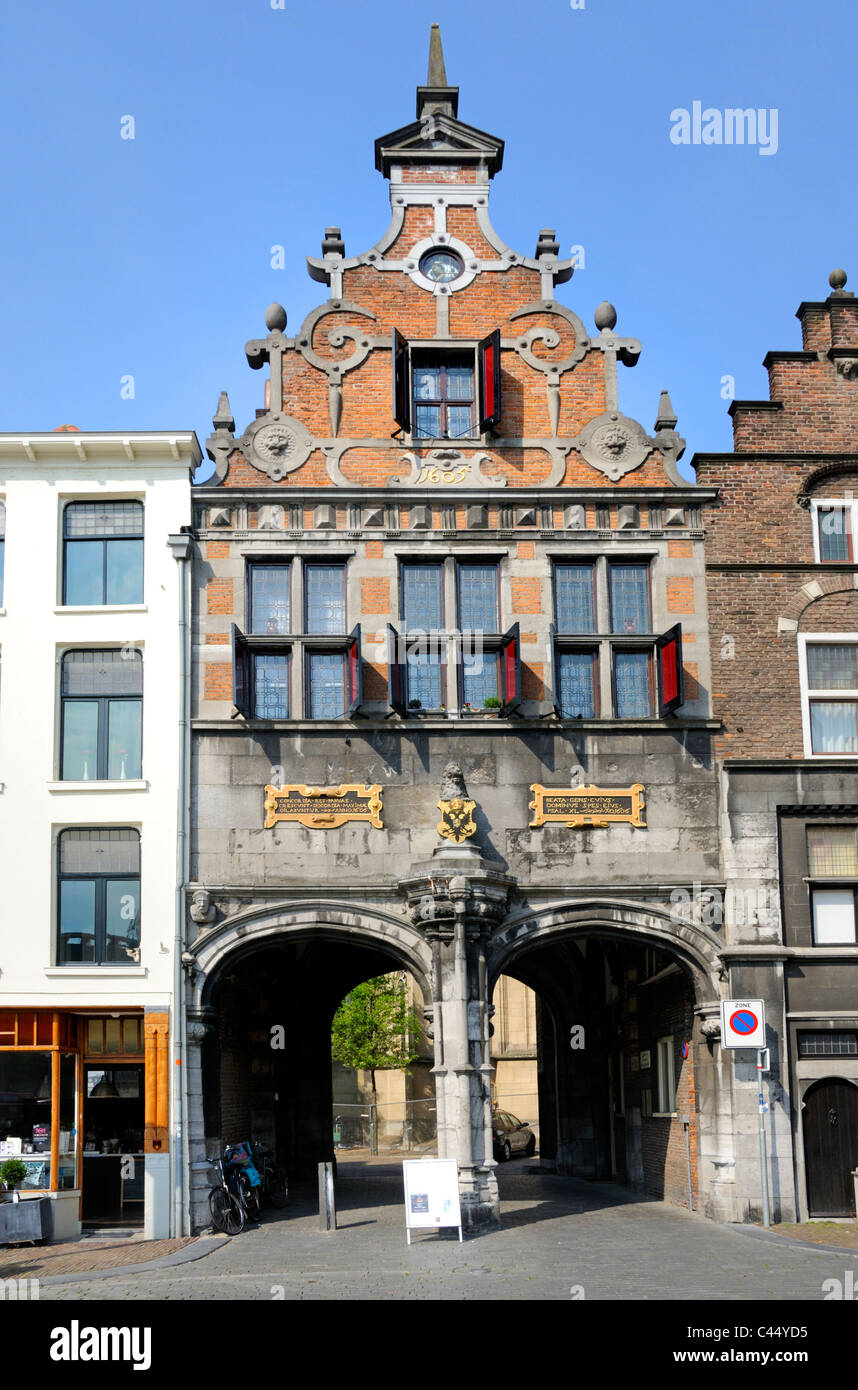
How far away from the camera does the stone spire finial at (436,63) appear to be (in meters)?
27.2

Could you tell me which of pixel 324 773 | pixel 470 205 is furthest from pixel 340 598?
pixel 470 205

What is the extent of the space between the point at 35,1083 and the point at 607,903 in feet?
30.5

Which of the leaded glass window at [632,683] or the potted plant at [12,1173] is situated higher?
the leaded glass window at [632,683]

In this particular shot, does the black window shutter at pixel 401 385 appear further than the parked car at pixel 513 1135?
No

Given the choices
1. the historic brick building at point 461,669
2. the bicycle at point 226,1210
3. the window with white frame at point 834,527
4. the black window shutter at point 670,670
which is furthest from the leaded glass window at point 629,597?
the bicycle at point 226,1210

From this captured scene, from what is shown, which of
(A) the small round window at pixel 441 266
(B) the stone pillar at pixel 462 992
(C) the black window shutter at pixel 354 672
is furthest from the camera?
(A) the small round window at pixel 441 266

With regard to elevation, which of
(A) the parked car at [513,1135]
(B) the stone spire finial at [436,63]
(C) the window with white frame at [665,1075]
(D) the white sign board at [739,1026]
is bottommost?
(A) the parked car at [513,1135]

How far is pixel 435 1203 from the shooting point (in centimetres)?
2020

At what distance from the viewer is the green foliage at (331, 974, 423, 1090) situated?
5012cm

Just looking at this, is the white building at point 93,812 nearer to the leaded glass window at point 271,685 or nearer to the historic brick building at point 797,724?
the leaded glass window at point 271,685

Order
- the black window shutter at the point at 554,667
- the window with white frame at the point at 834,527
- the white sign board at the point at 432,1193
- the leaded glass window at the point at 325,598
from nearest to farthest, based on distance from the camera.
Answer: the white sign board at the point at 432,1193
the black window shutter at the point at 554,667
the leaded glass window at the point at 325,598
the window with white frame at the point at 834,527

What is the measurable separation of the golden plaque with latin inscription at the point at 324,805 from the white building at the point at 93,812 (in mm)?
1483
